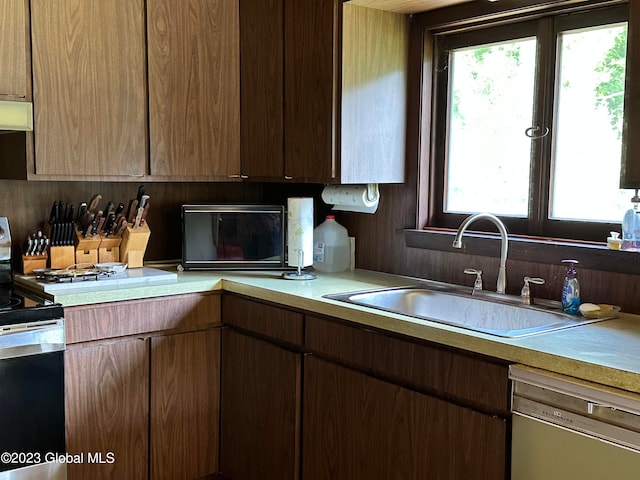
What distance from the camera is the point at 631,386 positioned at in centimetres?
150

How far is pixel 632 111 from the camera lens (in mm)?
1888

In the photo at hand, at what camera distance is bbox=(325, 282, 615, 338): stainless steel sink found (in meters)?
2.19

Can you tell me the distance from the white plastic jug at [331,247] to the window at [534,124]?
1.38ft

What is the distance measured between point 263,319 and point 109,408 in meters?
0.64

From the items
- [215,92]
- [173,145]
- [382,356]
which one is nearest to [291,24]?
[215,92]

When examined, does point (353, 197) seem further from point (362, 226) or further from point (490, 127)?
point (490, 127)

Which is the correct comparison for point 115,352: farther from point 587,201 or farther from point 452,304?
point 587,201

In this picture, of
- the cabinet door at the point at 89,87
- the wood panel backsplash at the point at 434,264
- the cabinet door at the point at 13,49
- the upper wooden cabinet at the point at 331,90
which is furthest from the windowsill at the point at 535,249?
the cabinet door at the point at 13,49

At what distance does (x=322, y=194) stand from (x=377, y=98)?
512mm

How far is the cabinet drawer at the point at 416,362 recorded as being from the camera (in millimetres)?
1794

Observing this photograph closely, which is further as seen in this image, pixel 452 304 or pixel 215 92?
pixel 215 92

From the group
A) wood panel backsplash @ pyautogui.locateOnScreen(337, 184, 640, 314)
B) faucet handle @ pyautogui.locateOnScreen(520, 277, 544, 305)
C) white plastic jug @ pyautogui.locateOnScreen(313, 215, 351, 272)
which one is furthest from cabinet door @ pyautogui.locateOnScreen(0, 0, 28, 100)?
faucet handle @ pyautogui.locateOnScreen(520, 277, 544, 305)

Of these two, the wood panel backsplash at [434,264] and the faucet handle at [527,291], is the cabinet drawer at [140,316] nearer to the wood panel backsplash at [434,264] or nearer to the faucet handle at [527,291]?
the wood panel backsplash at [434,264]

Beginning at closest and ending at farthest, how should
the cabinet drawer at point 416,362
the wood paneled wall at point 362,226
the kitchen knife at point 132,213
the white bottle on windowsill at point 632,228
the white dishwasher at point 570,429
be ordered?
the white dishwasher at point 570,429, the cabinet drawer at point 416,362, the white bottle on windowsill at point 632,228, the wood paneled wall at point 362,226, the kitchen knife at point 132,213
